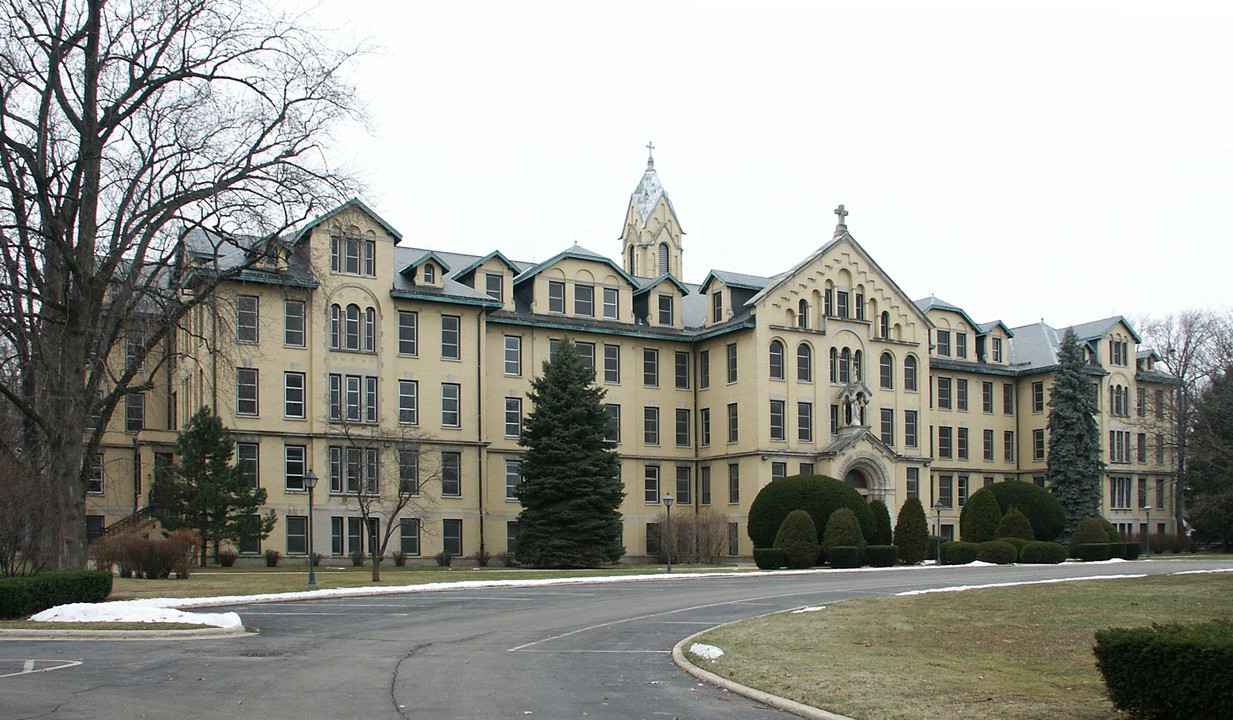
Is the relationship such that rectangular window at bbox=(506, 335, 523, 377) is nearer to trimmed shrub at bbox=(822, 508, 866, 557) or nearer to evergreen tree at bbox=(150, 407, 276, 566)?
evergreen tree at bbox=(150, 407, 276, 566)

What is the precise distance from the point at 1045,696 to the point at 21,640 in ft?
53.4

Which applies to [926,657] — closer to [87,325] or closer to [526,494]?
[87,325]

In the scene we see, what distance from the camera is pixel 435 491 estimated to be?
54.0 meters

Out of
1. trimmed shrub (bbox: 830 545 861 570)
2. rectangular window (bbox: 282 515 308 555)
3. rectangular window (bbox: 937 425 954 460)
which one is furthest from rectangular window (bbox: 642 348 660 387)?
rectangular window (bbox: 937 425 954 460)

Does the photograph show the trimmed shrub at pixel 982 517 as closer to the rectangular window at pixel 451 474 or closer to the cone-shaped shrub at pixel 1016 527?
the cone-shaped shrub at pixel 1016 527

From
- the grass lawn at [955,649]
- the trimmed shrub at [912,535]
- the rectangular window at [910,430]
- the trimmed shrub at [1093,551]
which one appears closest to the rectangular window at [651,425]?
the rectangular window at [910,430]

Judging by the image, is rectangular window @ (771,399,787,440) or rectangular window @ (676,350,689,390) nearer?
rectangular window @ (771,399,787,440)

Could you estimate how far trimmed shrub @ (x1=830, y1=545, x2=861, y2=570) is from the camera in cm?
4678

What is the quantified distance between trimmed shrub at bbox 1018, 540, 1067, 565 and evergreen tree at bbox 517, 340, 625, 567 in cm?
1677

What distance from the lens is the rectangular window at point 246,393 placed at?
1965 inches

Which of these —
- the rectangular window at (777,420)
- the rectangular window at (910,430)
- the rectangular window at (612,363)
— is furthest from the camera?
the rectangular window at (910,430)

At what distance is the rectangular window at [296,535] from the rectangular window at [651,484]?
17733mm

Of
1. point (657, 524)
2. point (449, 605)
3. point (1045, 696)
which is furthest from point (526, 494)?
point (1045, 696)

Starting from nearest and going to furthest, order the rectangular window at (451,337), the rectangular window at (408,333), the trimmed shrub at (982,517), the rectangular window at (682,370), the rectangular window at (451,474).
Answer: the rectangular window at (408,333) → the rectangular window at (451,474) → the rectangular window at (451,337) → the trimmed shrub at (982,517) → the rectangular window at (682,370)
